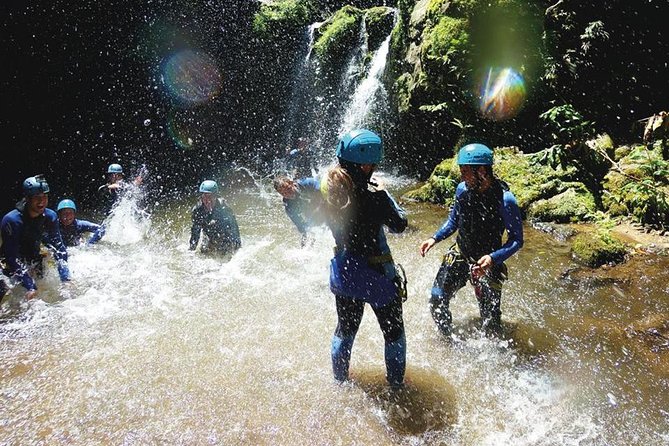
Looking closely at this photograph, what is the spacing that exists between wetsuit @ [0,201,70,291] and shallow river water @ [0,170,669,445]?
1.41ft

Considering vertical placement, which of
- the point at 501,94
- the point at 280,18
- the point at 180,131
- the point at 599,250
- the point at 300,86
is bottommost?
the point at 599,250

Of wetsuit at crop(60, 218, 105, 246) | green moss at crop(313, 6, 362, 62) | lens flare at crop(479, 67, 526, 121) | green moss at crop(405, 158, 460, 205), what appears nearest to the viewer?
wetsuit at crop(60, 218, 105, 246)

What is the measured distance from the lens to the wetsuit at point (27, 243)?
15.7 ft

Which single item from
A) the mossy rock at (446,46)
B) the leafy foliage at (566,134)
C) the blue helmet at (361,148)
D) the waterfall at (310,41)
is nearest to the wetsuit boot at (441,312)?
the blue helmet at (361,148)

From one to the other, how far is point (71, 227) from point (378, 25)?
1324 cm

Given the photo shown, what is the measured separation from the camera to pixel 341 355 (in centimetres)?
332

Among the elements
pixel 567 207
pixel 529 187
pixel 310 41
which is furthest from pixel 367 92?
pixel 567 207

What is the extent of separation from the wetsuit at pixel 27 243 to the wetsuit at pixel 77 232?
57.5 inches

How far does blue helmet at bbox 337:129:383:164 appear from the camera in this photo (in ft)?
8.53

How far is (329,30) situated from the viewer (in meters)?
16.5

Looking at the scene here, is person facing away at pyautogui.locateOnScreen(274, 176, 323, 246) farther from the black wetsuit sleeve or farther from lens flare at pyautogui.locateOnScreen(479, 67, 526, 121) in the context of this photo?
lens flare at pyautogui.locateOnScreen(479, 67, 526, 121)

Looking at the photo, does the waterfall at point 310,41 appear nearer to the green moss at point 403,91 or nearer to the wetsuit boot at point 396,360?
the green moss at point 403,91

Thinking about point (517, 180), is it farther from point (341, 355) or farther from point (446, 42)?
point (341, 355)


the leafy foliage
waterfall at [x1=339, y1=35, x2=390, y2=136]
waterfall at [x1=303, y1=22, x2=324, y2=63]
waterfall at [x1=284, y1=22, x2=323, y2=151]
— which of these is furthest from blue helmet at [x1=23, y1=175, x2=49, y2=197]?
waterfall at [x1=303, y1=22, x2=324, y2=63]
